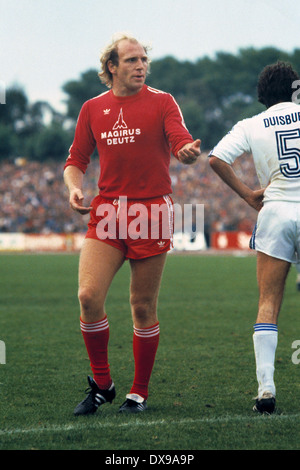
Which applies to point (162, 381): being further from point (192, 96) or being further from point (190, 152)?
point (192, 96)

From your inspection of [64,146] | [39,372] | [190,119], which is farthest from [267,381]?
[190,119]

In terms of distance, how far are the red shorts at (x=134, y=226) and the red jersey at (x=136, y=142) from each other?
63mm

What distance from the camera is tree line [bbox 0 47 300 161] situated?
236 ft

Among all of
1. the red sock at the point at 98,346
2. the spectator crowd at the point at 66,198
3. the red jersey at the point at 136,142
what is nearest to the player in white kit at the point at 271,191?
the red jersey at the point at 136,142

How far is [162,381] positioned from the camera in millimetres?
5707

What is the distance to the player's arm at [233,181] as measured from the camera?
4.50 meters

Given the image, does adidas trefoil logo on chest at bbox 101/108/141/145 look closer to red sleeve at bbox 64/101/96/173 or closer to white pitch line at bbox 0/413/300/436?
red sleeve at bbox 64/101/96/173

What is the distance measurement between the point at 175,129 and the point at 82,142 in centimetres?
77

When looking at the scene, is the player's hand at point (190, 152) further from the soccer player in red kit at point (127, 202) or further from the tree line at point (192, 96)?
the tree line at point (192, 96)

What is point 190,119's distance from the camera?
2849 inches

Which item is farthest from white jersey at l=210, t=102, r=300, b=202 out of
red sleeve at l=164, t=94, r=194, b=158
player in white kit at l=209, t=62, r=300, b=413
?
red sleeve at l=164, t=94, r=194, b=158

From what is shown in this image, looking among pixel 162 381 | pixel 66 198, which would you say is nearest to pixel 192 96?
pixel 66 198

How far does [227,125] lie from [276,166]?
72309 mm
